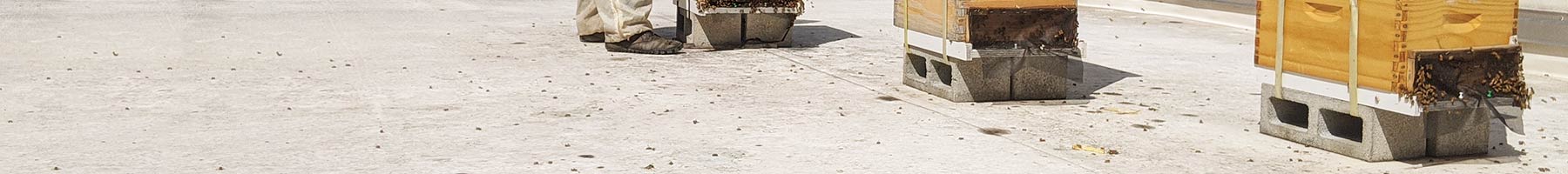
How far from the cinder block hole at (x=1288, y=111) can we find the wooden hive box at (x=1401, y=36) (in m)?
0.46

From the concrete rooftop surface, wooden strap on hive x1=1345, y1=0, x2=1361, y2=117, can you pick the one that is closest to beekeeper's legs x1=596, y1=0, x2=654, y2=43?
the concrete rooftop surface

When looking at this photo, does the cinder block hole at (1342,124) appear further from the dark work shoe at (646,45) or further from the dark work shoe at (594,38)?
the dark work shoe at (594,38)

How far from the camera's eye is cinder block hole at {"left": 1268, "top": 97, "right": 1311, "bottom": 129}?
6578mm

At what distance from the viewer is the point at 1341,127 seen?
251 inches

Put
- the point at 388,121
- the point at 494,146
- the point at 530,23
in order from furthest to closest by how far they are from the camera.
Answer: the point at 530,23, the point at 388,121, the point at 494,146

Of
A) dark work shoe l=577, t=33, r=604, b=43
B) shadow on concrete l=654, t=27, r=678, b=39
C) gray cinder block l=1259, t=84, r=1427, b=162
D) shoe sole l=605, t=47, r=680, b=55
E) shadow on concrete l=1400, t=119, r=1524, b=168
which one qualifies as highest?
shadow on concrete l=654, t=27, r=678, b=39

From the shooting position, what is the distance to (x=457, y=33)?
11.5 metres

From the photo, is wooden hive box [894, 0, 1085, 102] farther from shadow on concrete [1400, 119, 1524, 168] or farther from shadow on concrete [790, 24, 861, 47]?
shadow on concrete [790, 24, 861, 47]

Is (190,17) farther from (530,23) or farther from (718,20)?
(718,20)

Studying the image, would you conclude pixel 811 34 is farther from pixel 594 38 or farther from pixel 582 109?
pixel 582 109

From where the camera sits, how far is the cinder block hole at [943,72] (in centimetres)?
816

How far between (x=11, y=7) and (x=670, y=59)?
5.63 m

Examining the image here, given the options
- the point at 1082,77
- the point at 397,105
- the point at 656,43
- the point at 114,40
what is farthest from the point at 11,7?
the point at 1082,77

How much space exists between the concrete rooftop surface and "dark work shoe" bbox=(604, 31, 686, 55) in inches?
3.0
